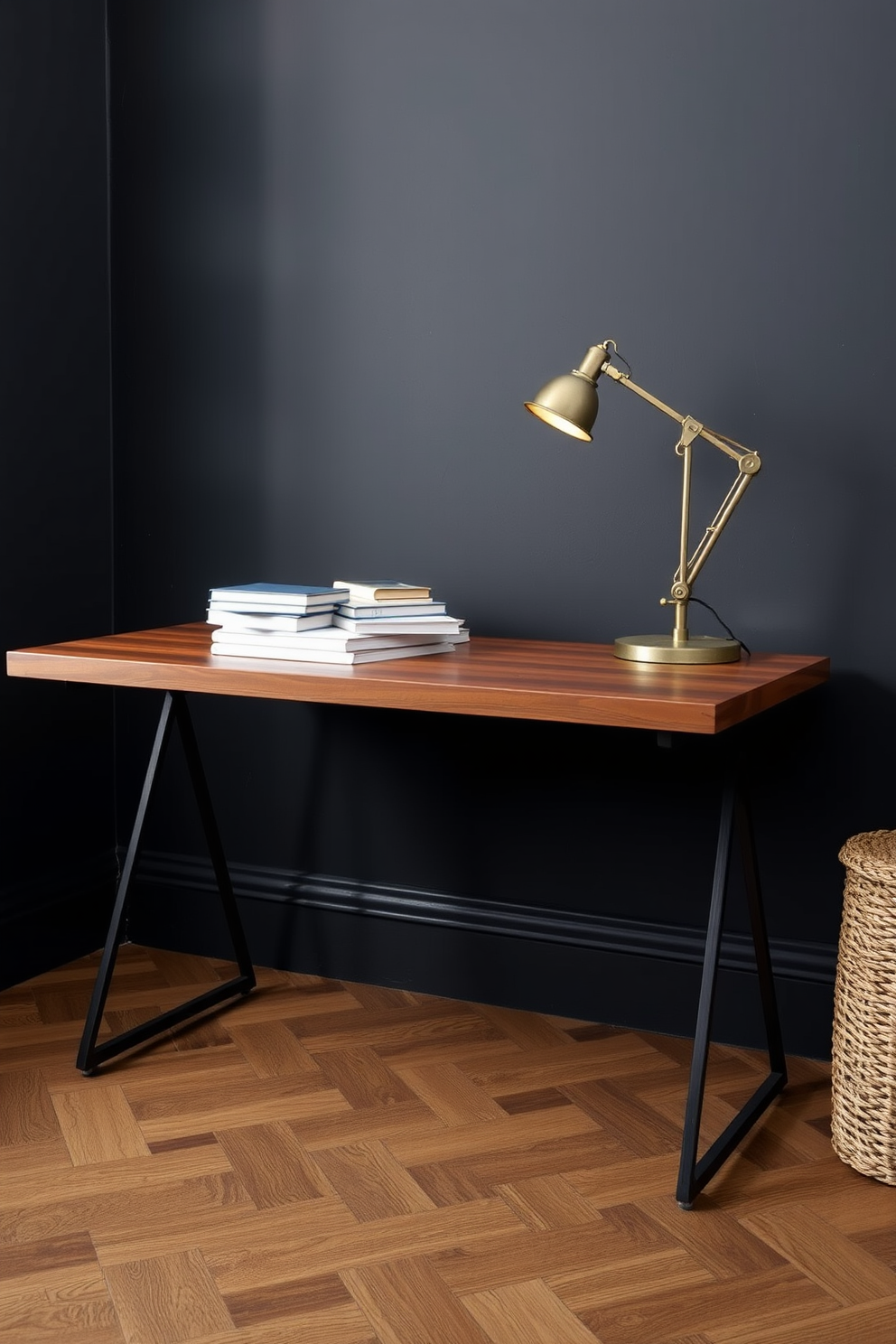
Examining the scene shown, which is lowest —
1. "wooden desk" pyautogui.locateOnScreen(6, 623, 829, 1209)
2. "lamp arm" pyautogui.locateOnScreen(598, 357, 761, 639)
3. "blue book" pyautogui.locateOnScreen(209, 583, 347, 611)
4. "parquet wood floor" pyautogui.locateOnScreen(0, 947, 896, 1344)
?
"parquet wood floor" pyautogui.locateOnScreen(0, 947, 896, 1344)

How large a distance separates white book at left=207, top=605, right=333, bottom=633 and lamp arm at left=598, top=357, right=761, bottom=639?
1.88 feet

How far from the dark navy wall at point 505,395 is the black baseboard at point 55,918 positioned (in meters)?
0.16

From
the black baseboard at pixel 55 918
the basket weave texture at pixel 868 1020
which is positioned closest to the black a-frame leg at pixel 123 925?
the black baseboard at pixel 55 918

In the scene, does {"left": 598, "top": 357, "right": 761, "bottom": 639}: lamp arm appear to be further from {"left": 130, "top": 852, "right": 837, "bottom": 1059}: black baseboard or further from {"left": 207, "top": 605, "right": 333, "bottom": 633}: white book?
{"left": 130, "top": 852, "right": 837, "bottom": 1059}: black baseboard

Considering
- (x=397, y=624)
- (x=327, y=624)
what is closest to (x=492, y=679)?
(x=397, y=624)

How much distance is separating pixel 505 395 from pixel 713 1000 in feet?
4.15

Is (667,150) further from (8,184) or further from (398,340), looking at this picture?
(8,184)

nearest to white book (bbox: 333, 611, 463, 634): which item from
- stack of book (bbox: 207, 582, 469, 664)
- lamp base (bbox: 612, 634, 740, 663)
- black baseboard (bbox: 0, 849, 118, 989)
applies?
stack of book (bbox: 207, 582, 469, 664)

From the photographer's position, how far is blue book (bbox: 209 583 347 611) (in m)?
2.21

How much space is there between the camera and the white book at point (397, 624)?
2185 millimetres

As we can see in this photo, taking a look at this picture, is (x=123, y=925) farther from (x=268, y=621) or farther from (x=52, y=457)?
(x=52, y=457)

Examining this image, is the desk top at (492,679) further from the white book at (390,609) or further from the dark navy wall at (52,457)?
the dark navy wall at (52,457)

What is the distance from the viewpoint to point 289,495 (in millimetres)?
2861

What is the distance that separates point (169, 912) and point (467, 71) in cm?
189
